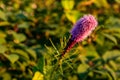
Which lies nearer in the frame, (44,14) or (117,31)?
(117,31)

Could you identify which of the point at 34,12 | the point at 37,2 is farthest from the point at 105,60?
the point at 37,2

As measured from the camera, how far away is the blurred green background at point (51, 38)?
2.89m

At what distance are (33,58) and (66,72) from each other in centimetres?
27

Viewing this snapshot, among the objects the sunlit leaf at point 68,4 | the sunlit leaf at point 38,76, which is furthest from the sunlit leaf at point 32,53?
the sunlit leaf at point 38,76

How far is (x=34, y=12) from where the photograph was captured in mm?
3791

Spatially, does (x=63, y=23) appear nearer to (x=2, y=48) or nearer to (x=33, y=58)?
(x=33, y=58)

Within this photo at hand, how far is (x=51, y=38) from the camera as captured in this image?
340 centimetres

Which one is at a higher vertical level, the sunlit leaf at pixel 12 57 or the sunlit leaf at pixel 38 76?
the sunlit leaf at pixel 12 57

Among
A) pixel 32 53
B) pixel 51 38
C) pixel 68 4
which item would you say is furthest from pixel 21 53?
pixel 68 4

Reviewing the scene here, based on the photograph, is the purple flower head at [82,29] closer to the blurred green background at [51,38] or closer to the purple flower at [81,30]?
the purple flower at [81,30]

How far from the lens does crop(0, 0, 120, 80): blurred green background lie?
114 inches

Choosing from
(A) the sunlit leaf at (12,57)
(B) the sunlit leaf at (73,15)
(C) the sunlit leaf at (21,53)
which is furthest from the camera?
(B) the sunlit leaf at (73,15)

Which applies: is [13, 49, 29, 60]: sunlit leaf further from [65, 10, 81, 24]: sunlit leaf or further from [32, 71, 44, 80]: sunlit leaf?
[32, 71, 44, 80]: sunlit leaf

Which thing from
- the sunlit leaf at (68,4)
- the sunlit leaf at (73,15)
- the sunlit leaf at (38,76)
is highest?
the sunlit leaf at (68,4)
